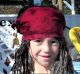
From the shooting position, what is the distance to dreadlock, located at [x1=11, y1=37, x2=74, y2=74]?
1237 mm

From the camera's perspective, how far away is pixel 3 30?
3.92 metres

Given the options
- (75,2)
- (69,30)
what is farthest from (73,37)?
(75,2)

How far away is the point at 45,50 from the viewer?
3.87 ft

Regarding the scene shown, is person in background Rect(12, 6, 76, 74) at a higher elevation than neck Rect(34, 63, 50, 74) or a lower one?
higher

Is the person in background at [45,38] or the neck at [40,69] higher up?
the person in background at [45,38]

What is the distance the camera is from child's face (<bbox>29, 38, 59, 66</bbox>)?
1.19m

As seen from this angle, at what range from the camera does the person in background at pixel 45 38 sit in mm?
1188

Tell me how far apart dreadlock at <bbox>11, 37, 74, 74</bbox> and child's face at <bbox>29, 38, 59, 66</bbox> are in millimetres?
29

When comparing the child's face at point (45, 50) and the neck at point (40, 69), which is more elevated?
the child's face at point (45, 50)

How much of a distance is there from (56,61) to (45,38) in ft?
0.35

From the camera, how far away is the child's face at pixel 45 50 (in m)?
1.19

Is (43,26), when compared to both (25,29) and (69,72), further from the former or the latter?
(69,72)

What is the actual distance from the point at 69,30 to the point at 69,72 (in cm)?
351

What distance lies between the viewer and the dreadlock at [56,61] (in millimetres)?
1237
